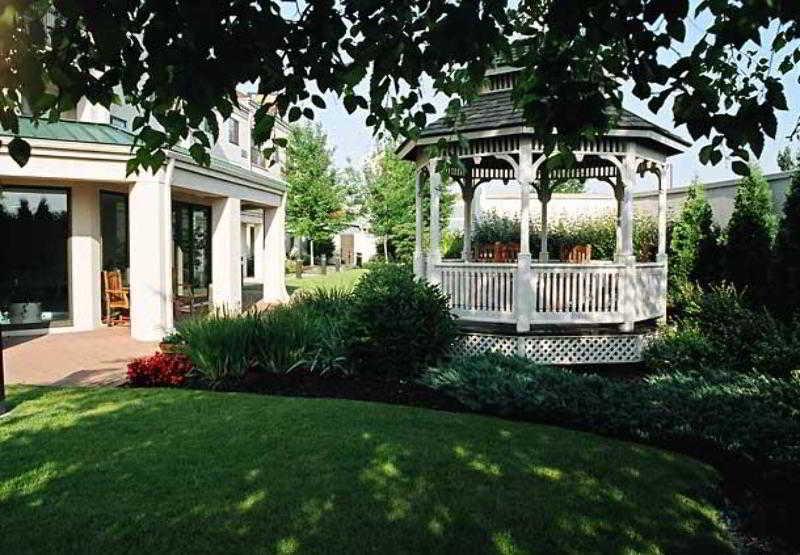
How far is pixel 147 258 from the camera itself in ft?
39.4

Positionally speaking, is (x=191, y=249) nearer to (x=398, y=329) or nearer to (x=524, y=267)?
(x=398, y=329)

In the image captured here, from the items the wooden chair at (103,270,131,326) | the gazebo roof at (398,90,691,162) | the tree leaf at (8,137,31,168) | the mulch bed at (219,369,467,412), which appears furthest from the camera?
the wooden chair at (103,270,131,326)

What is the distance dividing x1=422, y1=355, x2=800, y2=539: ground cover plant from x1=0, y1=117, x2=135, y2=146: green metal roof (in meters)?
8.30

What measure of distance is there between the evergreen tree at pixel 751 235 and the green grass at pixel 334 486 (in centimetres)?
687

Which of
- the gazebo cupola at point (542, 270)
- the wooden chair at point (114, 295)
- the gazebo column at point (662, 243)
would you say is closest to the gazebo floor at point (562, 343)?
the gazebo cupola at point (542, 270)

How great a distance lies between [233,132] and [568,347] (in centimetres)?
2151

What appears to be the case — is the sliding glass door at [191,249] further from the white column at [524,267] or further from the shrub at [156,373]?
the white column at [524,267]

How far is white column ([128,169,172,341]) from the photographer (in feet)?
39.3

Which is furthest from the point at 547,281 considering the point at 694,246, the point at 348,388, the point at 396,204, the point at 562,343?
the point at 396,204

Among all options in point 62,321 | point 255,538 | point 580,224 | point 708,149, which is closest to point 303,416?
point 255,538

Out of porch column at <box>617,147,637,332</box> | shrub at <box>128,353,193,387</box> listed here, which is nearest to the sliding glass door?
shrub at <box>128,353,193,387</box>

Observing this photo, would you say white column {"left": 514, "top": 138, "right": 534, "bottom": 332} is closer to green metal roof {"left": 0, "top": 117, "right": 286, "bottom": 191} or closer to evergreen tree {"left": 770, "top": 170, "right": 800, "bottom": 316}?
evergreen tree {"left": 770, "top": 170, "right": 800, "bottom": 316}

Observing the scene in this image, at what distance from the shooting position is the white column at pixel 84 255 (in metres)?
13.0

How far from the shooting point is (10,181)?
12.3 metres
